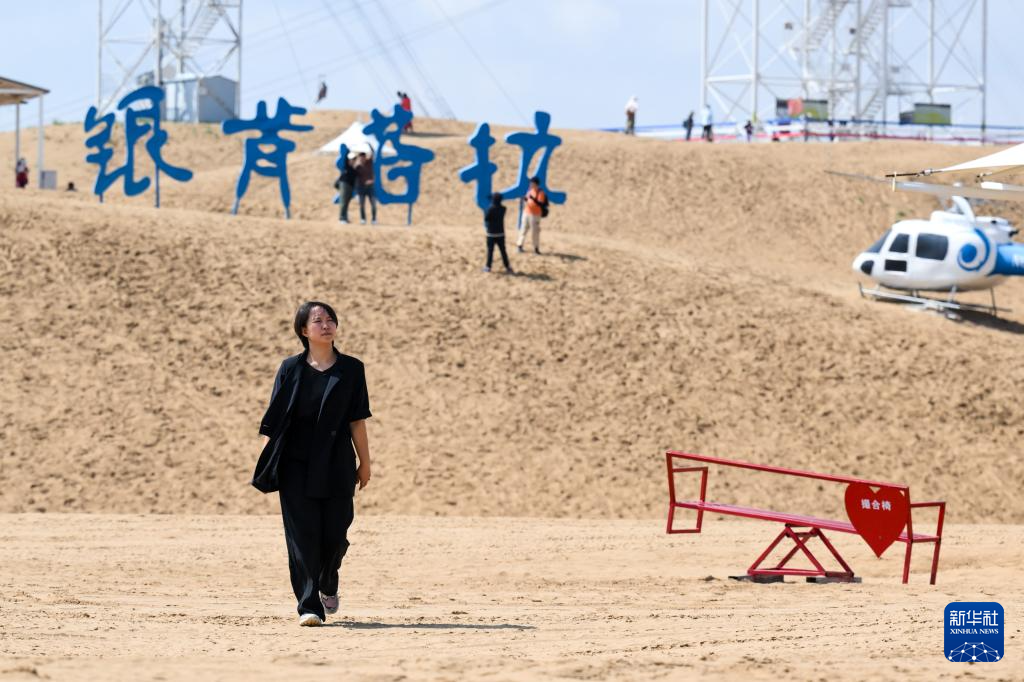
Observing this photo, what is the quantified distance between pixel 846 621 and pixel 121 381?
13444mm

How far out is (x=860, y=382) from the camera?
21469mm

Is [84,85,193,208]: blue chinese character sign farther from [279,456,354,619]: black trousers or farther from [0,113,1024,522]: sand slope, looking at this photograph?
[279,456,354,619]: black trousers

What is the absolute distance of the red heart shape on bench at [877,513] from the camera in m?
10.7

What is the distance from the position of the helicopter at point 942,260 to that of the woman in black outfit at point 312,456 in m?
21.1

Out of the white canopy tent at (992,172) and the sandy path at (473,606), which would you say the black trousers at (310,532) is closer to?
the sandy path at (473,606)

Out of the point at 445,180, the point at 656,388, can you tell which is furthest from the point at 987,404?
the point at 445,180

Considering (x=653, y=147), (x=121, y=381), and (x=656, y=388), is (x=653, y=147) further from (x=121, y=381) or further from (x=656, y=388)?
(x=121, y=381)

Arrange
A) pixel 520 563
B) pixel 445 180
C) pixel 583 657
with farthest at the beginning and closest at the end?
pixel 445 180
pixel 520 563
pixel 583 657

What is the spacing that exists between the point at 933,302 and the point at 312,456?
2157 centimetres

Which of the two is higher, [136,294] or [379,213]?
[379,213]

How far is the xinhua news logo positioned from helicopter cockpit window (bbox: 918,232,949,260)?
820 inches

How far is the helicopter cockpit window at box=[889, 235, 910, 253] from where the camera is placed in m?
27.7

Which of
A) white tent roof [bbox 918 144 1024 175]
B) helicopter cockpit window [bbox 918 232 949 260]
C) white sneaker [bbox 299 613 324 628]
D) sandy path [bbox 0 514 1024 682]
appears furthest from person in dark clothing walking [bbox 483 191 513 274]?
white sneaker [bbox 299 613 324 628]

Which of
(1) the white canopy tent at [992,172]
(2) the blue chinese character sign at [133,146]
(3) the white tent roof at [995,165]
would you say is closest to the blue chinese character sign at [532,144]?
(2) the blue chinese character sign at [133,146]
